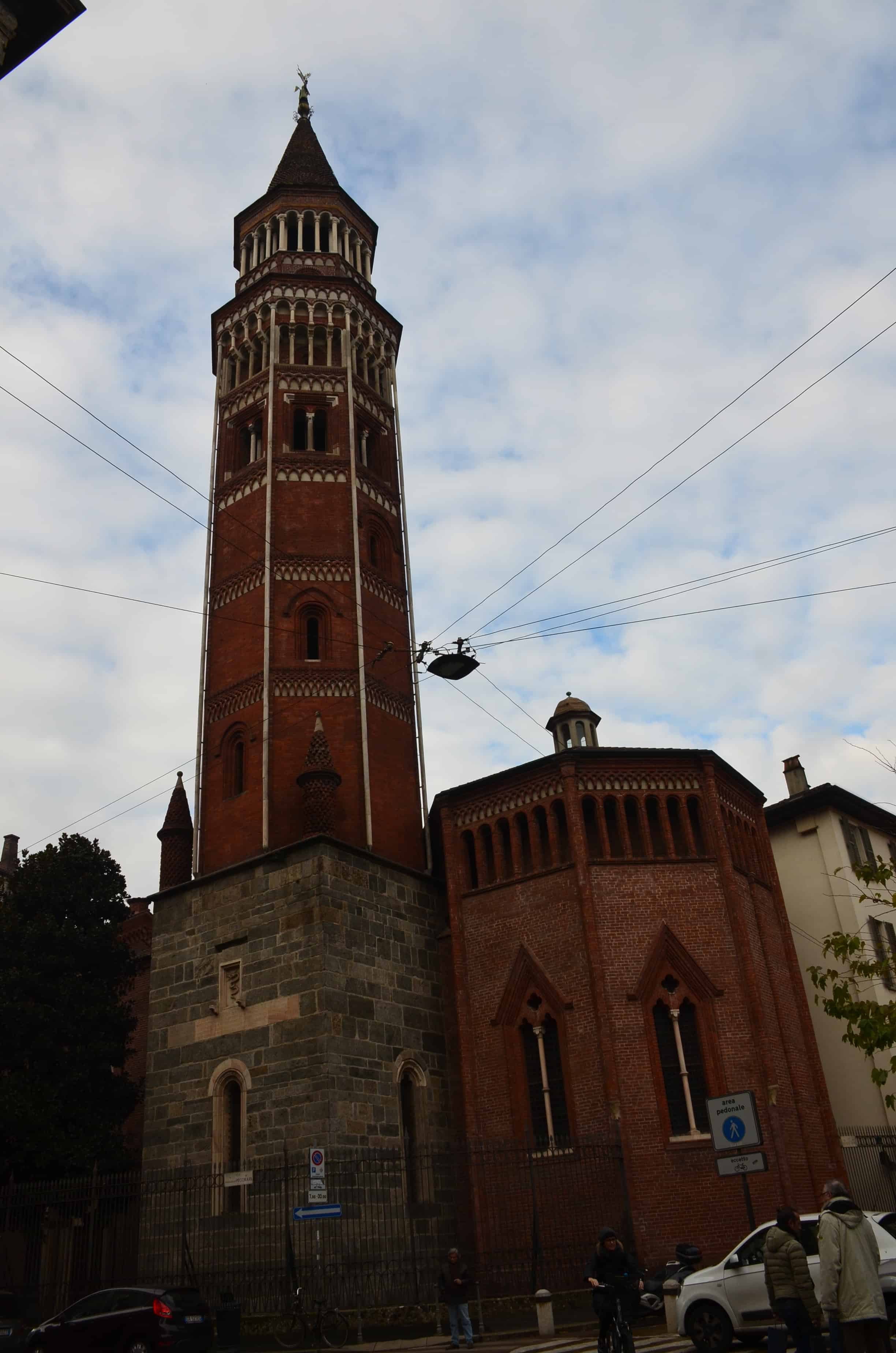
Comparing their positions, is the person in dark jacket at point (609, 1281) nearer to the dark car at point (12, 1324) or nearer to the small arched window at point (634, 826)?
the dark car at point (12, 1324)

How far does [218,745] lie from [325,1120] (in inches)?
353

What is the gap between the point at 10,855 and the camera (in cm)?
4581

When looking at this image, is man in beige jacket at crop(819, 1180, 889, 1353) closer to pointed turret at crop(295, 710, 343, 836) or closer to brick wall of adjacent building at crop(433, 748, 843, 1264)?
brick wall of adjacent building at crop(433, 748, 843, 1264)

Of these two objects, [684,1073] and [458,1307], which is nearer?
[458,1307]

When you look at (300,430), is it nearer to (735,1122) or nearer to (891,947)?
(891,947)

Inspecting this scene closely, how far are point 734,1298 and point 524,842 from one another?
11691 mm

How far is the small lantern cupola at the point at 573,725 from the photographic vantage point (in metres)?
26.0

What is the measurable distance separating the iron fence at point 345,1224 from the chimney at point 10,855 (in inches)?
990

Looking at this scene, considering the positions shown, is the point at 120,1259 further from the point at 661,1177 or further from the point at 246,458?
the point at 246,458

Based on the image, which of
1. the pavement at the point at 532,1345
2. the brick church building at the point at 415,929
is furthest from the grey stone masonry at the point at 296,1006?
the pavement at the point at 532,1345

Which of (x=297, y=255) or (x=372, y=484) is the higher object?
(x=297, y=255)

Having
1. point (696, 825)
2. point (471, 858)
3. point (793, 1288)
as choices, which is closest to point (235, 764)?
point (471, 858)

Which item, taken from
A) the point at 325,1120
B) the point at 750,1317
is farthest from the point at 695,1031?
the point at 750,1317

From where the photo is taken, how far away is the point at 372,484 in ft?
92.8
